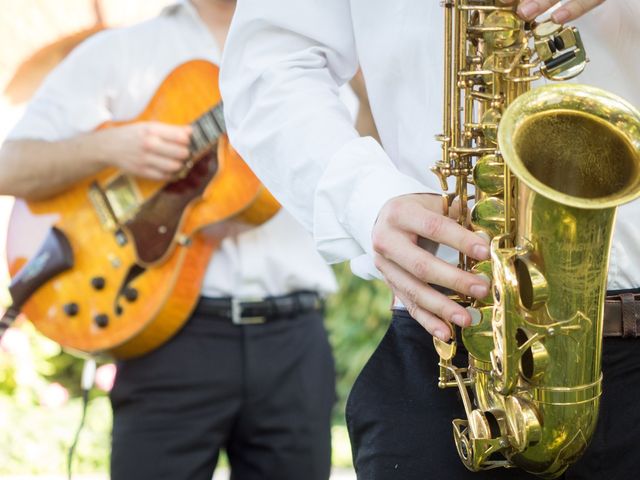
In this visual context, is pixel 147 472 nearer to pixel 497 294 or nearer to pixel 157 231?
pixel 157 231

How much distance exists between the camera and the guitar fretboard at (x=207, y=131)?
2.60m

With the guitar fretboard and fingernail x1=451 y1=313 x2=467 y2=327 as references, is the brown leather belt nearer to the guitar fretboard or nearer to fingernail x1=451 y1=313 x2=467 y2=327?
fingernail x1=451 y1=313 x2=467 y2=327

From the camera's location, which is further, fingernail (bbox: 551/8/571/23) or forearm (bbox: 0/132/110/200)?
forearm (bbox: 0/132/110/200)

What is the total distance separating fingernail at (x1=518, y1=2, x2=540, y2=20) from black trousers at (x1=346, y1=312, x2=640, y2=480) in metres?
0.43

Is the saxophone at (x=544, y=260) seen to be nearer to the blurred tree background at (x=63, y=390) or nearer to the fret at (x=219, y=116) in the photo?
the fret at (x=219, y=116)

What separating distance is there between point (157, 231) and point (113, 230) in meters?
0.14

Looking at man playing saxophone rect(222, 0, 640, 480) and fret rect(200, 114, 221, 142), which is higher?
man playing saxophone rect(222, 0, 640, 480)

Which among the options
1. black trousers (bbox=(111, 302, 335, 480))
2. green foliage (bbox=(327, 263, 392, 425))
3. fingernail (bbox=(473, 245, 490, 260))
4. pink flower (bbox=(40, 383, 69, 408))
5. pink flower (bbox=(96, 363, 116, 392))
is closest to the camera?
fingernail (bbox=(473, 245, 490, 260))

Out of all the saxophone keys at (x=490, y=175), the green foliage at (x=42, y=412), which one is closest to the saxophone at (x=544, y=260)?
the saxophone keys at (x=490, y=175)

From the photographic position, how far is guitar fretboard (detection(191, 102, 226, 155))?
2596 mm

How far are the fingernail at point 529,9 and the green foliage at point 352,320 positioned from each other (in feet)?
11.0

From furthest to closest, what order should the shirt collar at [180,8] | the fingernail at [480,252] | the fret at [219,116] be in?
the shirt collar at [180,8], the fret at [219,116], the fingernail at [480,252]

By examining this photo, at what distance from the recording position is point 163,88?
2.65 meters

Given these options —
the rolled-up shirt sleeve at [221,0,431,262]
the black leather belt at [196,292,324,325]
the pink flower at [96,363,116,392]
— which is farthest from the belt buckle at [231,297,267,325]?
the pink flower at [96,363,116,392]
